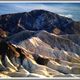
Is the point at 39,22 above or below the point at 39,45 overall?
above

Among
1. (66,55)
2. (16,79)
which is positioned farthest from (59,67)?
(16,79)

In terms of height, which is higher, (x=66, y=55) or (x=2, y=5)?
(x=2, y=5)

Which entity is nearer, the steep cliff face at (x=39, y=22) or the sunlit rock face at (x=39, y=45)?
the sunlit rock face at (x=39, y=45)

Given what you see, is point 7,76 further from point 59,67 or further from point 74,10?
point 74,10

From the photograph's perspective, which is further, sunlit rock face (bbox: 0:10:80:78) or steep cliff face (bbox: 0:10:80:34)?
steep cliff face (bbox: 0:10:80:34)

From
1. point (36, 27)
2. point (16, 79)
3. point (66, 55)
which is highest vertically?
point (36, 27)

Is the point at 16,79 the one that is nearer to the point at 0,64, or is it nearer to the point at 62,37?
the point at 0,64

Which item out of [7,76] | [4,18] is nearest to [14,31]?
[4,18]
